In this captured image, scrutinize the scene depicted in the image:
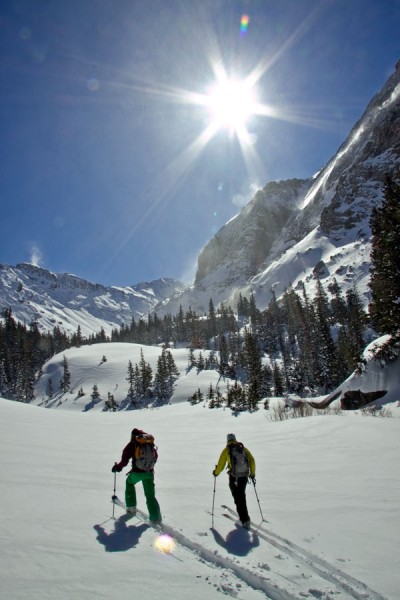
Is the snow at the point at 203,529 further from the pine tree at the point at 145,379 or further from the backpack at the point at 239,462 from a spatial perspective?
the pine tree at the point at 145,379

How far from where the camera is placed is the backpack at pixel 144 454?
6.49m

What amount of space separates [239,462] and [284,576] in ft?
7.75

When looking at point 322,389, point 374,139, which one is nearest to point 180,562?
point 322,389

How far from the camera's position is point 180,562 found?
4.48 meters

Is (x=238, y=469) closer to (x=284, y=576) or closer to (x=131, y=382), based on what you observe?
(x=284, y=576)

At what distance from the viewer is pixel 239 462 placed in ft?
21.7

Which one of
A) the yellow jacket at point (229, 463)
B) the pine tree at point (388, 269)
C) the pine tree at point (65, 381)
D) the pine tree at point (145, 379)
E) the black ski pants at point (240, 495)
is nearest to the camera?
the black ski pants at point (240, 495)

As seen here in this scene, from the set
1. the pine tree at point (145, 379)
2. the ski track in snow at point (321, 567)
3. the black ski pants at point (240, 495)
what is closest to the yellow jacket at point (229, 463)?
the black ski pants at point (240, 495)

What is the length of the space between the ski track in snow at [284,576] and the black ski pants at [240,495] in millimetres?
446

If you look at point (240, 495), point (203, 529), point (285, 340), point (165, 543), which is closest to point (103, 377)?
point (285, 340)

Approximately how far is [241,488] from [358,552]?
2.13 m

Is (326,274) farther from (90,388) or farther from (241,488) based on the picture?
(241,488)

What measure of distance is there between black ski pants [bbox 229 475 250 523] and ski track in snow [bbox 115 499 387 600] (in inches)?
17.5

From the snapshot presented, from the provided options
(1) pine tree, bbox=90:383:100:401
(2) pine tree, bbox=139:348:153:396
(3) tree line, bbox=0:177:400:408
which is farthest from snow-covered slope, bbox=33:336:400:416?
(2) pine tree, bbox=139:348:153:396
